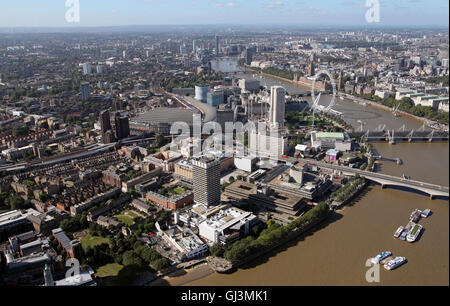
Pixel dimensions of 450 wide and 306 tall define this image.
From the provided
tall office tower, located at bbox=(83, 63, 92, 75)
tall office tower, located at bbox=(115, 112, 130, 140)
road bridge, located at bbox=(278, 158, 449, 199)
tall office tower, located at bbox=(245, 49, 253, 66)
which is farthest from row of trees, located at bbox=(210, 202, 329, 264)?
tall office tower, located at bbox=(245, 49, 253, 66)

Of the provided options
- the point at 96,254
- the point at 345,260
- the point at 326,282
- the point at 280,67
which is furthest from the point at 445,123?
the point at 280,67

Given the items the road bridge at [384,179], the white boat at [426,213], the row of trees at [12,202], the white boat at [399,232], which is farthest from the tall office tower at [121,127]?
the white boat at [426,213]

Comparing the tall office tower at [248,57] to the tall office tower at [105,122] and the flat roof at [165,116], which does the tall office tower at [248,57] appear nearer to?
the flat roof at [165,116]

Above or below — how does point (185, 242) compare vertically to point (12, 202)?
below

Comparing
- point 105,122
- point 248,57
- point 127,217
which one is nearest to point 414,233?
point 127,217

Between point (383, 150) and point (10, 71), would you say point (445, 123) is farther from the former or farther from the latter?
point (10, 71)

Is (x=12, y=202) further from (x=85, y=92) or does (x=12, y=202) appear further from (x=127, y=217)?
(x=85, y=92)
